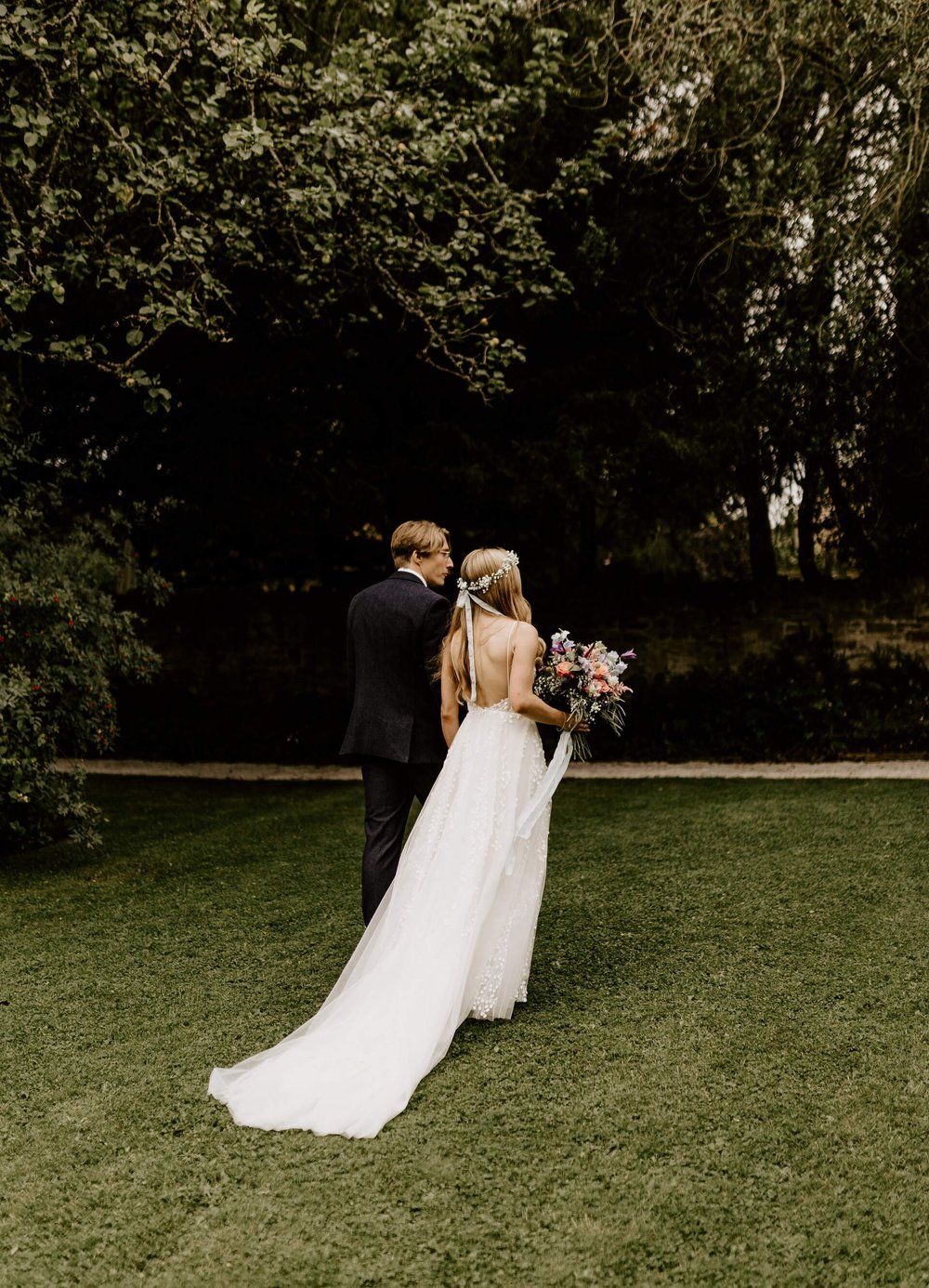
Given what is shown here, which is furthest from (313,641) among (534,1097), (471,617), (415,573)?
(534,1097)

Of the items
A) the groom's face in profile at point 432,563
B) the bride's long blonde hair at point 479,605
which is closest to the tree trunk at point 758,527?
the groom's face in profile at point 432,563

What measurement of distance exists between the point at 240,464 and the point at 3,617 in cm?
460

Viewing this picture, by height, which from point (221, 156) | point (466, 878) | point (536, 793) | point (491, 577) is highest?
point (221, 156)

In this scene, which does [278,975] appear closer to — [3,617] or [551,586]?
[3,617]

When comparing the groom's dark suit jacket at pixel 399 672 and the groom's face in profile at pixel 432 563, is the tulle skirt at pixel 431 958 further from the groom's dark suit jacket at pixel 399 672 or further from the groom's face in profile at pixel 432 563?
the groom's face in profile at pixel 432 563

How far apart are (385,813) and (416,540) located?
4.15 feet

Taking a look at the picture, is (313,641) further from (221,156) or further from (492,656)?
(492,656)

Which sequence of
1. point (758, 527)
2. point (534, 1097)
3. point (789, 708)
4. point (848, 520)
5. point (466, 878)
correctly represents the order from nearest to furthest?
point (534, 1097) → point (466, 878) → point (789, 708) → point (848, 520) → point (758, 527)

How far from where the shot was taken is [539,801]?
14.7 feet

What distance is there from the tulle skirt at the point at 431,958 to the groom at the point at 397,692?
0.45m

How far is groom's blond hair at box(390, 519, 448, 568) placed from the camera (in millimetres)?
4922

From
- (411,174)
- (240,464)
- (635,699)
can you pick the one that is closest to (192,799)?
(240,464)

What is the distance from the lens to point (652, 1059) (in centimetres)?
395

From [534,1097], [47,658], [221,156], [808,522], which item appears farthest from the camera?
[808,522]
